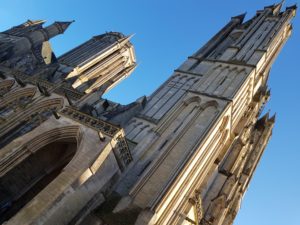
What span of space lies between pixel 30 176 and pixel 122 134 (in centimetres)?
470

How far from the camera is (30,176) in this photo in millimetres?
12891

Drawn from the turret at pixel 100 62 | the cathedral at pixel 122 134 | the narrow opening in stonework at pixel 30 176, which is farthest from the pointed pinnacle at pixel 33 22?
the narrow opening in stonework at pixel 30 176

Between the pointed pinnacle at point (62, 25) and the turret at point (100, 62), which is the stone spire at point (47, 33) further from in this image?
the turret at point (100, 62)

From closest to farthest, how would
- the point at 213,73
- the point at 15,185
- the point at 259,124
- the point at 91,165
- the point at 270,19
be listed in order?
the point at 91,165, the point at 15,185, the point at 213,73, the point at 270,19, the point at 259,124

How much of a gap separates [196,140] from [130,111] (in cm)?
467

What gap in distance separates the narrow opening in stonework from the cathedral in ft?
0.15

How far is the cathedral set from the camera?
10.0 m

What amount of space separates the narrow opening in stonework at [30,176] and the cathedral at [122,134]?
0.05m

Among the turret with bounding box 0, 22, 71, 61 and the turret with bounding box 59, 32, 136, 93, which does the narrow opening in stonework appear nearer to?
the turret with bounding box 59, 32, 136, 93

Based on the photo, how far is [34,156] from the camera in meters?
12.6

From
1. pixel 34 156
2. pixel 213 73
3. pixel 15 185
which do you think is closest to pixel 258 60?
pixel 213 73

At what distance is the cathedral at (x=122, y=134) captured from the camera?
395 inches

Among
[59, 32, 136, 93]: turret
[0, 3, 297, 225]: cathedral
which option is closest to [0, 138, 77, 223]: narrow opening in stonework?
[0, 3, 297, 225]: cathedral

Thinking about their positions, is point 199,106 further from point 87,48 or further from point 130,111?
point 87,48
